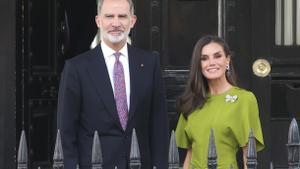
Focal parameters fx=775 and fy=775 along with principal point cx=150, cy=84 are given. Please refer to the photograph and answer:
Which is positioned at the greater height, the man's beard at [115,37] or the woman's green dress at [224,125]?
the man's beard at [115,37]

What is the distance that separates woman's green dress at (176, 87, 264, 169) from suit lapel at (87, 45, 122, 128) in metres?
0.56

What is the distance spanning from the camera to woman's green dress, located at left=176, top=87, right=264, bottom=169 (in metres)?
4.68

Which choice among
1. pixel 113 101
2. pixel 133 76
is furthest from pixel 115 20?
pixel 113 101

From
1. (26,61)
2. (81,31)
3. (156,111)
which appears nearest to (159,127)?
(156,111)

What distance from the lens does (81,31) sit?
8.73 meters

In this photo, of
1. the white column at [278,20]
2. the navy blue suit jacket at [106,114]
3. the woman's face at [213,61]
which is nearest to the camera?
the navy blue suit jacket at [106,114]

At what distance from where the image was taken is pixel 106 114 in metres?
4.46

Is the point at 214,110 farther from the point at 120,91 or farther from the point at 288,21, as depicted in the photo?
the point at 288,21

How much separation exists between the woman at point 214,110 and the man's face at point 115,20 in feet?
1.97

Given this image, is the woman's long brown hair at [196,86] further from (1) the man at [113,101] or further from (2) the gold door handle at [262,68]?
(2) the gold door handle at [262,68]

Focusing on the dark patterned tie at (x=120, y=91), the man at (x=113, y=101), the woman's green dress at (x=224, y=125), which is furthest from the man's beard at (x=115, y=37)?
the woman's green dress at (x=224, y=125)

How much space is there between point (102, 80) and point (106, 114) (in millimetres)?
203

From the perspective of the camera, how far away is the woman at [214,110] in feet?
15.4

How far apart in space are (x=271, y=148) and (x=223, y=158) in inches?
98.9
